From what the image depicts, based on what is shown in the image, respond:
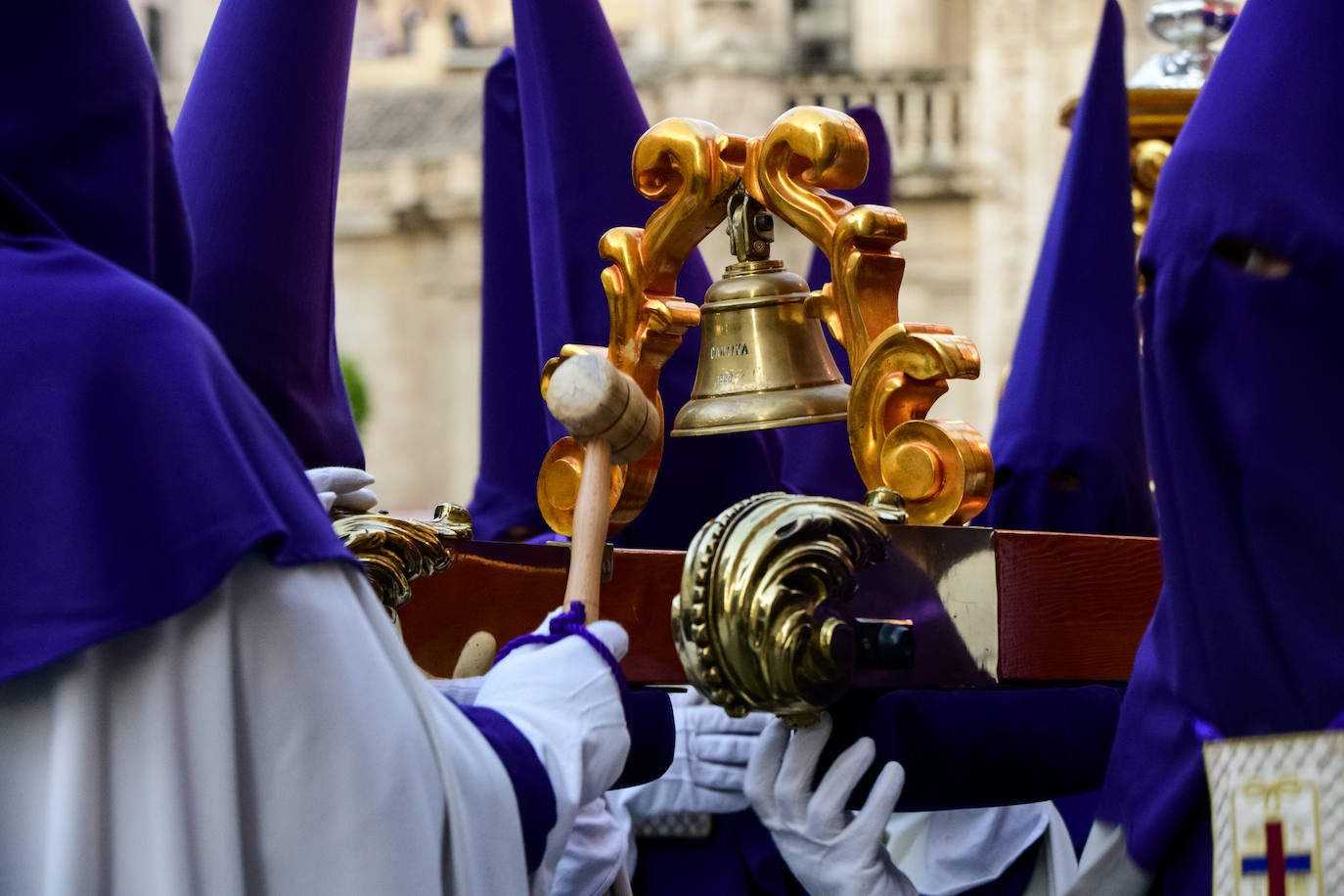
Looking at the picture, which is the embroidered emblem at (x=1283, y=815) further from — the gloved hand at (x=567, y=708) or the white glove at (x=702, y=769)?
the white glove at (x=702, y=769)

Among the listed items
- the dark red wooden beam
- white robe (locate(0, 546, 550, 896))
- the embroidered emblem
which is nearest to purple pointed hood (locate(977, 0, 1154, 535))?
the dark red wooden beam

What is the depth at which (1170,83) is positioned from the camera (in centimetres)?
326

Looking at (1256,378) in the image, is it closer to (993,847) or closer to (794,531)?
(794,531)

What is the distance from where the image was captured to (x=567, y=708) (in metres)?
1.59

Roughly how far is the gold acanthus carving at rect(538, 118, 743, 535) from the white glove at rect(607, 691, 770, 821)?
363mm

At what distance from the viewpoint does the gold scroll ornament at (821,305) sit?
6.34 feet

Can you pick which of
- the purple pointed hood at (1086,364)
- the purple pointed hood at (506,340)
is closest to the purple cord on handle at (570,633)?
the purple pointed hood at (1086,364)

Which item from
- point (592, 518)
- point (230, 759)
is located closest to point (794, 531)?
point (592, 518)

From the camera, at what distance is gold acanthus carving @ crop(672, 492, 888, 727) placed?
5.47 ft

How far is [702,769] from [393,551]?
57cm

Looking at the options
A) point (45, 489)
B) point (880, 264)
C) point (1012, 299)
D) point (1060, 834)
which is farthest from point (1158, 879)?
point (1012, 299)

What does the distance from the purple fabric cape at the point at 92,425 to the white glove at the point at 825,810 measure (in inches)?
21.1

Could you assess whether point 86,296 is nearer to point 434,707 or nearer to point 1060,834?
point 434,707

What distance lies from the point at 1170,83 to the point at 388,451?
10174 millimetres
